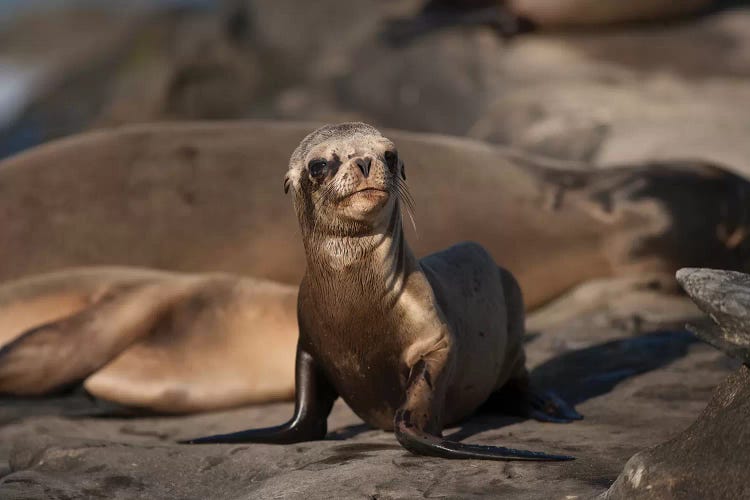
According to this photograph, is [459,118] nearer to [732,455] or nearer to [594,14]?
[594,14]

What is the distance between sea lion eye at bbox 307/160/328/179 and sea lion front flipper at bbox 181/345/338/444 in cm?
55

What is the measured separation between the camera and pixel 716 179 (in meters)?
6.45

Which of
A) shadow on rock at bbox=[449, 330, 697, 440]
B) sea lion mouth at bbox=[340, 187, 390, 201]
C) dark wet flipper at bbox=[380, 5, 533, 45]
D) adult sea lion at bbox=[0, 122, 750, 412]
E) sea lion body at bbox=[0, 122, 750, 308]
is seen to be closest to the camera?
sea lion mouth at bbox=[340, 187, 390, 201]

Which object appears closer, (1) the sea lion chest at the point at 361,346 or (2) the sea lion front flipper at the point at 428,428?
(2) the sea lion front flipper at the point at 428,428

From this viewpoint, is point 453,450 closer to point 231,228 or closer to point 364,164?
point 364,164

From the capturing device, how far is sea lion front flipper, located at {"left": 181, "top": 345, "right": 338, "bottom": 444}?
3988 mm

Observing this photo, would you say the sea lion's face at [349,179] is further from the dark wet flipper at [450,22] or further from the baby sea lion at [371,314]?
the dark wet flipper at [450,22]

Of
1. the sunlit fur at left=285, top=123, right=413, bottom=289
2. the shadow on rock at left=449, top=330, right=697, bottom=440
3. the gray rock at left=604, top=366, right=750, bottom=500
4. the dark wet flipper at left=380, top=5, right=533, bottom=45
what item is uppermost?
the dark wet flipper at left=380, top=5, right=533, bottom=45

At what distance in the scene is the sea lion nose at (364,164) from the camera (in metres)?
3.64

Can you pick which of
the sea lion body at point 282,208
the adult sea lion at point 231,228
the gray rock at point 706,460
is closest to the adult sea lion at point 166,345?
the adult sea lion at point 231,228

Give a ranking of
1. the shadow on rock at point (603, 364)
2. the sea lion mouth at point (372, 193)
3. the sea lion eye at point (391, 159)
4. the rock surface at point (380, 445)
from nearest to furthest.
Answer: the rock surface at point (380, 445)
the sea lion mouth at point (372, 193)
the sea lion eye at point (391, 159)
the shadow on rock at point (603, 364)

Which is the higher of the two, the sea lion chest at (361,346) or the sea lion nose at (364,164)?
the sea lion nose at (364,164)

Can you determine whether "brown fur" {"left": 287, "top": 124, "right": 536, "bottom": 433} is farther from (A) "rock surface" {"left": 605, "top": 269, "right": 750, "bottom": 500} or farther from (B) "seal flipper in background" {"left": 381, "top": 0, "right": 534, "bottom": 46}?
(B) "seal flipper in background" {"left": 381, "top": 0, "right": 534, "bottom": 46}

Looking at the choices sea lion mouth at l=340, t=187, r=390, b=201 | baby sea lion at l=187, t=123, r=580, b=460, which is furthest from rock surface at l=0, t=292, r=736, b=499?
sea lion mouth at l=340, t=187, r=390, b=201
